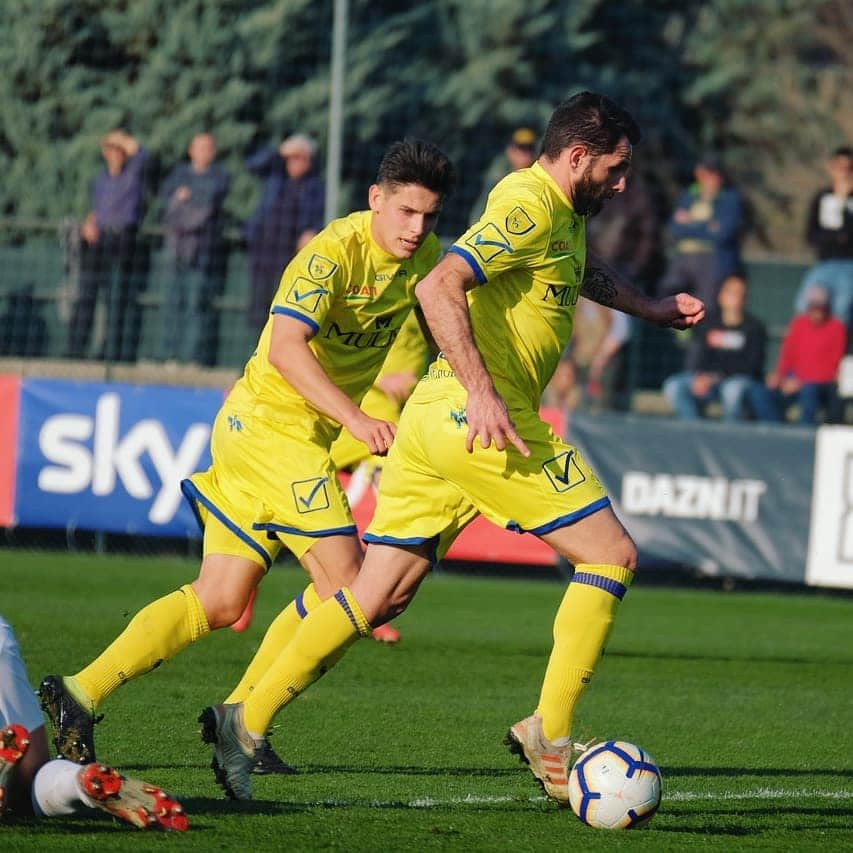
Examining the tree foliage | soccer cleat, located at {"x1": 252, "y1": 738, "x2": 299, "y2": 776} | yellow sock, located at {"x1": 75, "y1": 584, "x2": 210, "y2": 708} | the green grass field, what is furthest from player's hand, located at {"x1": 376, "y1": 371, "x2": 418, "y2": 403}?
the tree foliage

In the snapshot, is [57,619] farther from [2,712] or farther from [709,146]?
[709,146]

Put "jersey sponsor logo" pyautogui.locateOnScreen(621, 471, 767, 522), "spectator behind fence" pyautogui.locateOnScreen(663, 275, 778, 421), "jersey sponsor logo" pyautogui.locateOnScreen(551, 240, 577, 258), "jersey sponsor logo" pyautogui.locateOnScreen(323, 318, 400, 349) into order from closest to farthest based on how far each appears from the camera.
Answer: "jersey sponsor logo" pyautogui.locateOnScreen(551, 240, 577, 258)
"jersey sponsor logo" pyautogui.locateOnScreen(323, 318, 400, 349)
"jersey sponsor logo" pyautogui.locateOnScreen(621, 471, 767, 522)
"spectator behind fence" pyautogui.locateOnScreen(663, 275, 778, 421)

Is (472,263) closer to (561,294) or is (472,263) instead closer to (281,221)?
(561,294)

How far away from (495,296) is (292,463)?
1.13 meters

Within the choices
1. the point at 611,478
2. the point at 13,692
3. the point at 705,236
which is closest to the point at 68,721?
the point at 13,692

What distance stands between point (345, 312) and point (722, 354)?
27.8 feet

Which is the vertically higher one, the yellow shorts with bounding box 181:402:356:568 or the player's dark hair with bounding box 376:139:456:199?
the player's dark hair with bounding box 376:139:456:199

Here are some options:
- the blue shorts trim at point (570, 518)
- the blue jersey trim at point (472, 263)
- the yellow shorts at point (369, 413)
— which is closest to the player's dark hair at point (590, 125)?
the blue jersey trim at point (472, 263)

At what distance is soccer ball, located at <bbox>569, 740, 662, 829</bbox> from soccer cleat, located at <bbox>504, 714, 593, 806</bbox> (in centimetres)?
17

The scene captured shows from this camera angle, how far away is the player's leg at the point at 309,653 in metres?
5.82

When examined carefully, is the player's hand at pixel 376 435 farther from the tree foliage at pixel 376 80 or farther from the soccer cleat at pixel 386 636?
the tree foliage at pixel 376 80

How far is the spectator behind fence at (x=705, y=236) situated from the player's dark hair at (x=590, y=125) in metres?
9.14

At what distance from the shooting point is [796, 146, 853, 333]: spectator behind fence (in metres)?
15.1

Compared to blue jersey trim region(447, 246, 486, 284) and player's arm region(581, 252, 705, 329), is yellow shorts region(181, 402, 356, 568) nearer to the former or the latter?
player's arm region(581, 252, 705, 329)
